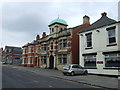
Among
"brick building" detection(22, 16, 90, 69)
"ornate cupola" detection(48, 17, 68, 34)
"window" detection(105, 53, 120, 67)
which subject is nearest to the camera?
"window" detection(105, 53, 120, 67)

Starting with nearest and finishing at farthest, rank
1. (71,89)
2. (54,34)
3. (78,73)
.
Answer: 1. (71,89)
2. (78,73)
3. (54,34)

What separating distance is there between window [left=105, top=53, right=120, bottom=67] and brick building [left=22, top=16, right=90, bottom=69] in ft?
31.3

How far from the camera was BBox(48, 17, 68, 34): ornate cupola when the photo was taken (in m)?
35.7

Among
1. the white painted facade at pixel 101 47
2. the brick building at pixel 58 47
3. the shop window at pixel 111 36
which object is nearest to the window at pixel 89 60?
the white painted facade at pixel 101 47

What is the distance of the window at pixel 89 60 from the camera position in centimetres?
2293

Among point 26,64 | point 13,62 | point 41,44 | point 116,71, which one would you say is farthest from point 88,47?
point 13,62

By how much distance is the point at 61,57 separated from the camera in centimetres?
3203

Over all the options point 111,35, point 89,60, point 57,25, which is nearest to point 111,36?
point 111,35

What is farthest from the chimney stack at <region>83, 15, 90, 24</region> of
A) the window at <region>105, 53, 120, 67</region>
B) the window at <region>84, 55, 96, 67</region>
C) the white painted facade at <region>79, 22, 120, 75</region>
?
the window at <region>105, 53, 120, 67</region>

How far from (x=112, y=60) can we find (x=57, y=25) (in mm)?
18375

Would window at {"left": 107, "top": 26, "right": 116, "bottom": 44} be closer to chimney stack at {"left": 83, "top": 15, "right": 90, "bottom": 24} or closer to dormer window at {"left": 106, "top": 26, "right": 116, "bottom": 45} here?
dormer window at {"left": 106, "top": 26, "right": 116, "bottom": 45}

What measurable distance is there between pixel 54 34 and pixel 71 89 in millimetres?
25392

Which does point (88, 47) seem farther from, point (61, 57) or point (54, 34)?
point (54, 34)

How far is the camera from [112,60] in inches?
792
